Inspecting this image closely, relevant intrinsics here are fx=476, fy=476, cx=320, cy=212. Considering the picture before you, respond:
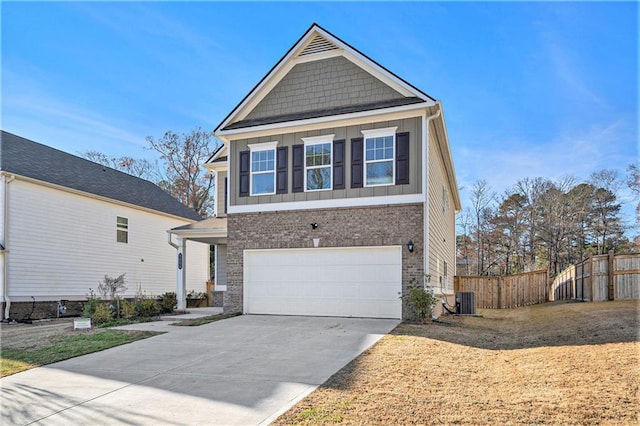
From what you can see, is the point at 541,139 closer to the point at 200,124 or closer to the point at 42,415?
the point at 200,124

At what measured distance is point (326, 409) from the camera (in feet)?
17.5

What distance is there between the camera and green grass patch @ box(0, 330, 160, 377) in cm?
845

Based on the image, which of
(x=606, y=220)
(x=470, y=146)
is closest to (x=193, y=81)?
(x=470, y=146)

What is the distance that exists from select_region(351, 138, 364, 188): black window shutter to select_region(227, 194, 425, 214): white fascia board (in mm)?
522

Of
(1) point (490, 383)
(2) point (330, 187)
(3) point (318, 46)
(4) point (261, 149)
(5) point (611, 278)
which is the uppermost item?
(3) point (318, 46)

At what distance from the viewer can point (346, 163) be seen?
14125 millimetres

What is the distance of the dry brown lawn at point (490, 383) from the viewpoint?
4.90 m

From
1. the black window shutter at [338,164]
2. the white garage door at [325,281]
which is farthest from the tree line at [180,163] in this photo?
the black window shutter at [338,164]

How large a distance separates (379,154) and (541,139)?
2363cm

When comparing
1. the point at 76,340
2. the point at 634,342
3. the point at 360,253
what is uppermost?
the point at 360,253

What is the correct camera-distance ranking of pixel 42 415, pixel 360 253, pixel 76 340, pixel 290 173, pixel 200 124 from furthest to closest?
pixel 200 124
pixel 290 173
pixel 360 253
pixel 76 340
pixel 42 415

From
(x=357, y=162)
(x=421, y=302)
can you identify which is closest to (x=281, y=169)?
(x=357, y=162)

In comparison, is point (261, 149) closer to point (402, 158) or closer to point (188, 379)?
point (402, 158)

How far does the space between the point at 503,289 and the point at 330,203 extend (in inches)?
514
